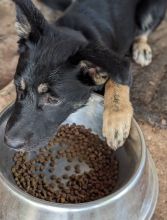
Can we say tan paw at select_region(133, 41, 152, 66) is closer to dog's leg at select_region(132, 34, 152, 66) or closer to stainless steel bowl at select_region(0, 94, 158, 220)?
dog's leg at select_region(132, 34, 152, 66)

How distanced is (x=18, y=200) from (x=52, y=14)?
6.38 feet

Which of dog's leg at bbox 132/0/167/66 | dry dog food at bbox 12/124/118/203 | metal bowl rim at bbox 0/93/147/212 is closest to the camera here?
metal bowl rim at bbox 0/93/147/212

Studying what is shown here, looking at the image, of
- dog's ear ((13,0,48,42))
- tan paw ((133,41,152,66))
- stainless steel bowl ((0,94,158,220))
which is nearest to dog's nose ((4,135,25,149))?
stainless steel bowl ((0,94,158,220))

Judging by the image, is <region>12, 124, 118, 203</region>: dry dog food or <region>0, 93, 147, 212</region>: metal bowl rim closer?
<region>0, 93, 147, 212</region>: metal bowl rim

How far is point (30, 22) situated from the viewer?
7.10ft

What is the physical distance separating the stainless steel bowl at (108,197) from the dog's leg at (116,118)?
49 millimetres

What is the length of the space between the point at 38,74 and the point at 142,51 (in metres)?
1.38

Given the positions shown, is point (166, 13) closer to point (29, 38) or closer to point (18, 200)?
point (29, 38)

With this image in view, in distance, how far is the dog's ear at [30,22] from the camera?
2090 mm

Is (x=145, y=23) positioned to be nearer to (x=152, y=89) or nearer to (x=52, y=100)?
(x=152, y=89)

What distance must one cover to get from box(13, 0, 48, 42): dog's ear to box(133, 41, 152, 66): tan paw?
1.25 m

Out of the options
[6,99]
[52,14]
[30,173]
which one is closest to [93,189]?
[30,173]

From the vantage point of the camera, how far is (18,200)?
2078 mm

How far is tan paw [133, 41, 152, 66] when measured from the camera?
331cm
